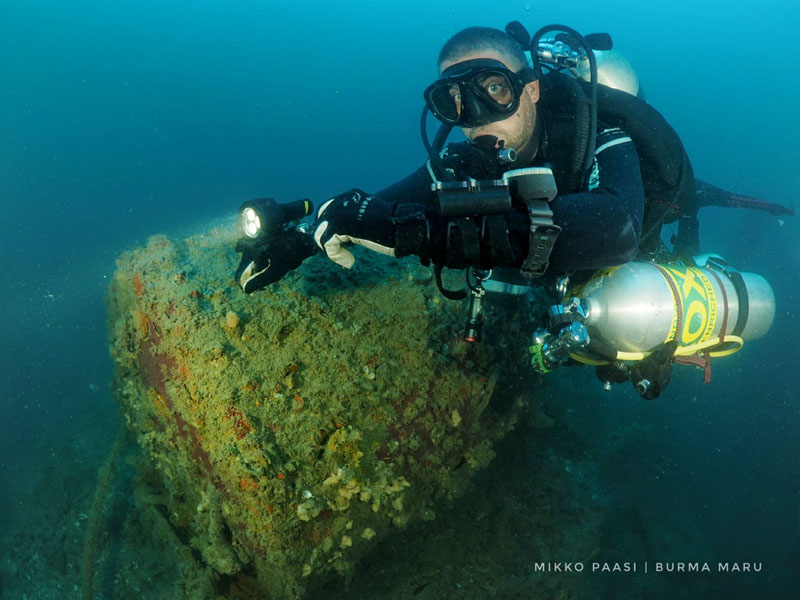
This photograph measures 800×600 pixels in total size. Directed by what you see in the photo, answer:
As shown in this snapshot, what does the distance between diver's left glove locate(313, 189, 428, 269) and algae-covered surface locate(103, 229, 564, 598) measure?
3.05 feet

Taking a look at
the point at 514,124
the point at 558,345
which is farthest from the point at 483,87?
the point at 558,345

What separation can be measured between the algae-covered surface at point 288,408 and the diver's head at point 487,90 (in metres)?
1.26

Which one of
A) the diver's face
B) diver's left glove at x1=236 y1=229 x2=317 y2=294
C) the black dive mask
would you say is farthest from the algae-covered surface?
the black dive mask

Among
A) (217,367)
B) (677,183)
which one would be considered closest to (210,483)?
(217,367)

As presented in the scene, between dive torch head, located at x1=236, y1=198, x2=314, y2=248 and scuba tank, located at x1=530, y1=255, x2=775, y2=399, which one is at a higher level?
dive torch head, located at x1=236, y1=198, x2=314, y2=248

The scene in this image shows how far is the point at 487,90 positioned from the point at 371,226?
4.52ft

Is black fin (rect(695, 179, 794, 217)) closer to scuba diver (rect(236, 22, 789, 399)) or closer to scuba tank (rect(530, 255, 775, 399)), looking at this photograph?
scuba diver (rect(236, 22, 789, 399))

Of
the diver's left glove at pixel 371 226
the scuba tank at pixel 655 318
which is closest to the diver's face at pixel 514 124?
the scuba tank at pixel 655 318

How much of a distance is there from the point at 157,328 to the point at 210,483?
986 mm

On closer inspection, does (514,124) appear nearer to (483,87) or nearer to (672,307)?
(483,87)

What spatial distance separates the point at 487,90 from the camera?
2.54 meters

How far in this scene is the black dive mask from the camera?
97.0 inches

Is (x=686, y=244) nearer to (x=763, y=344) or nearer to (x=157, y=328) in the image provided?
(x=157, y=328)

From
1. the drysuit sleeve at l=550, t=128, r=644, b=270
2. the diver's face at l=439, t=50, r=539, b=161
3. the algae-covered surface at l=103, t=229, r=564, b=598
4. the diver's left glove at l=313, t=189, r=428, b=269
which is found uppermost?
the diver's face at l=439, t=50, r=539, b=161
